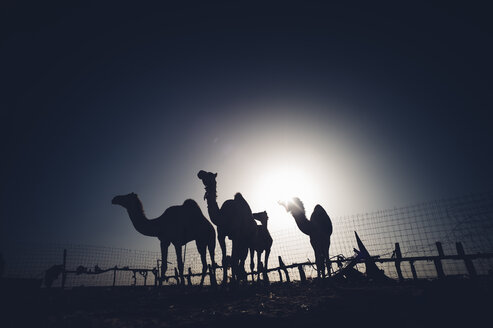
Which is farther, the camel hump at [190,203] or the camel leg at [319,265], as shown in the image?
the camel hump at [190,203]

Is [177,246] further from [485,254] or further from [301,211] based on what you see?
[485,254]

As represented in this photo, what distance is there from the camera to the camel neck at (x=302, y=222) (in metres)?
13.2

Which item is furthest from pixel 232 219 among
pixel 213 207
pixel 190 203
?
pixel 190 203

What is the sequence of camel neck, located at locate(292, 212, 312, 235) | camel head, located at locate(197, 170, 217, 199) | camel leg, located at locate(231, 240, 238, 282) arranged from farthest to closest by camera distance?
camel neck, located at locate(292, 212, 312, 235) → camel head, located at locate(197, 170, 217, 199) → camel leg, located at locate(231, 240, 238, 282)

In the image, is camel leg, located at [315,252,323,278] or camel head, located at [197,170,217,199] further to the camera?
camel leg, located at [315,252,323,278]

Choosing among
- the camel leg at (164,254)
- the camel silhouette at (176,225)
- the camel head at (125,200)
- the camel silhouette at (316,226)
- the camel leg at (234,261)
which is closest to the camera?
the camel leg at (234,261)

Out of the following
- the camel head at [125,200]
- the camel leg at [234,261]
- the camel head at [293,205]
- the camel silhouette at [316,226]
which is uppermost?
the camel head at [125,200]

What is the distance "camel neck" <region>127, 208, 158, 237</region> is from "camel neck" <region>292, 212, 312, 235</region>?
300 inches

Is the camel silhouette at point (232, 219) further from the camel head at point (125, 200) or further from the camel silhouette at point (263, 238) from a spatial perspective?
the camel head at point (125, 200)

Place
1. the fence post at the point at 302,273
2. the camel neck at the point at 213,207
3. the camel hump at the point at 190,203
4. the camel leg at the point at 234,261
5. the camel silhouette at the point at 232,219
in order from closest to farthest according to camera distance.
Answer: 1. the camel leg at the point at 234,261
2. the camel silhouette at the point at 232,219
3. the camel neck at the point at 213,207
4. the camel hump at the point at 190,203
5. the fence post at the point at 302,273

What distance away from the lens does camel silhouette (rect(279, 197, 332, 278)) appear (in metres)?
12.3

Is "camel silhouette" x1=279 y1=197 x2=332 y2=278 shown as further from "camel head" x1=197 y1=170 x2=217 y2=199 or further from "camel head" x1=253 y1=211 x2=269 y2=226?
"camel head" x1=197 y1=170 x2=217 y2=199

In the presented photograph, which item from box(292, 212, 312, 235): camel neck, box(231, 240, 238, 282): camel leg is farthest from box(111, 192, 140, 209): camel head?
box(292, 212, 312, 235): camel neck

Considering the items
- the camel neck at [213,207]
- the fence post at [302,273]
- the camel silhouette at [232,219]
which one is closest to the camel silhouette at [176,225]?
the camel silhouette at [232,219]
